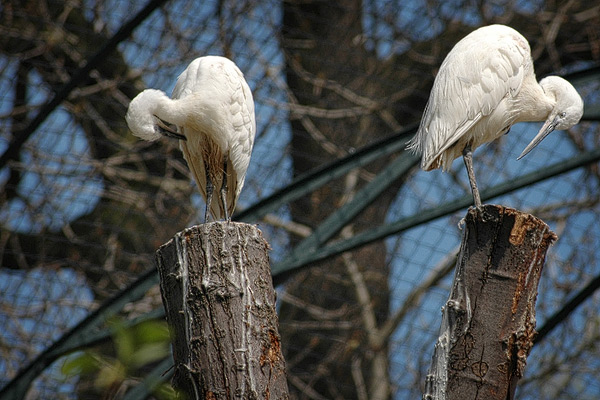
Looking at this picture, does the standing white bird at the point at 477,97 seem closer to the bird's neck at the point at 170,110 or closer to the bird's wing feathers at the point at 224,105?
the bird's wing feathers at the point at 224,105

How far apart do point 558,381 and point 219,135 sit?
4.28 m

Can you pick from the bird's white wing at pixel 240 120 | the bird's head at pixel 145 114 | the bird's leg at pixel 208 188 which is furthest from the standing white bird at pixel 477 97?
the bird's head at pixel 145 114

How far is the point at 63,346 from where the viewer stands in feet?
15.2

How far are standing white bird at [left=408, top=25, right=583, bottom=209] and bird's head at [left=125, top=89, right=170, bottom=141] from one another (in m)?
1.38

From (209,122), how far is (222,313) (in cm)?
183

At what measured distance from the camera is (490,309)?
96.7 inches

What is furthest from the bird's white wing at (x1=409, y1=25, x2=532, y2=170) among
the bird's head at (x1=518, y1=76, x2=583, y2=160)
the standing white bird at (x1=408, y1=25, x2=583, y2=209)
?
the bird's head at (x1=518, y1=76, x2=583, y2=160)

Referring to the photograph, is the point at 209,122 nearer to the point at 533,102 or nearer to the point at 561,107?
the point at 533,102

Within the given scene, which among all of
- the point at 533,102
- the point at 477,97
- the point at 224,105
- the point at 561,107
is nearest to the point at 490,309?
the point at 477,97

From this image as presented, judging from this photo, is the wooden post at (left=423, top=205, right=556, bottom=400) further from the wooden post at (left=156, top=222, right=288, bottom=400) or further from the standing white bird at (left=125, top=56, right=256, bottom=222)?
the standing white bird at (left=125, top=56, right=256, bottom=222)

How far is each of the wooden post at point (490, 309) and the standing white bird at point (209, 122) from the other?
1.94 m

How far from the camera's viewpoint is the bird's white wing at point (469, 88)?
3.70m

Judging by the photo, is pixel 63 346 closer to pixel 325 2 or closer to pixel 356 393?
pixel 356 393

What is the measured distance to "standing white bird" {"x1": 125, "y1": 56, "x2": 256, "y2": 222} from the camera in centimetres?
404
